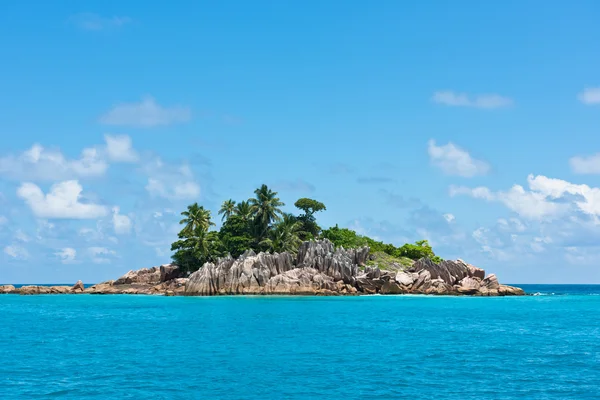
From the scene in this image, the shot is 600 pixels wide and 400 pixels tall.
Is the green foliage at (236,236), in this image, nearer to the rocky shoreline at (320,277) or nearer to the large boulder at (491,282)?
the rocky shoreline at (320,277)

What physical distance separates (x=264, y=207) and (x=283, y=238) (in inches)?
289

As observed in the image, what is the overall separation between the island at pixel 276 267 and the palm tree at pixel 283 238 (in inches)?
7.7

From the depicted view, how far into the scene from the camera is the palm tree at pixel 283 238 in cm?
12769

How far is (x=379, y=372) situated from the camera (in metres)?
41.1

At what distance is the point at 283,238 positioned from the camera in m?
129

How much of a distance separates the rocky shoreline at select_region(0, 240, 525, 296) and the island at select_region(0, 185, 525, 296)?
181 mm

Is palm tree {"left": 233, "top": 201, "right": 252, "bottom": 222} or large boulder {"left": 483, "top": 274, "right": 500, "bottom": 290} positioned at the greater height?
palm tree {"left": 233, "top": 201, "right": 252, "bottom": 222}

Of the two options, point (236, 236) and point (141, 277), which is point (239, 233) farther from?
point (141, 277)

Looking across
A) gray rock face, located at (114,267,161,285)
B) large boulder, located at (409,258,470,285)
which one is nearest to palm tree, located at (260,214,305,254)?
large boulder, located at (409,258,470,285)

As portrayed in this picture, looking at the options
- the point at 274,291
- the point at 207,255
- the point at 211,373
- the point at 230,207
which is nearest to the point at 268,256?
the point at 274,291

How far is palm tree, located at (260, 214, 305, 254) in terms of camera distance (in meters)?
128

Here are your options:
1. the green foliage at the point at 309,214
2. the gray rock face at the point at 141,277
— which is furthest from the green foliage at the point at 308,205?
the gray rock face at the point at 141,277

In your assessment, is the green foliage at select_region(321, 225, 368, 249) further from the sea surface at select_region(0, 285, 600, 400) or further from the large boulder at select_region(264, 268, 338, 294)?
the sea surface at select_region(0, 285, 600, 400)

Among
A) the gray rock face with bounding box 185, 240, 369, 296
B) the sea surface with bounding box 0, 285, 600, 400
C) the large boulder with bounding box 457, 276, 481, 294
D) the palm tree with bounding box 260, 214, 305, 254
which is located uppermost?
the palm tree with bounding box 260, 214, 305, 254
